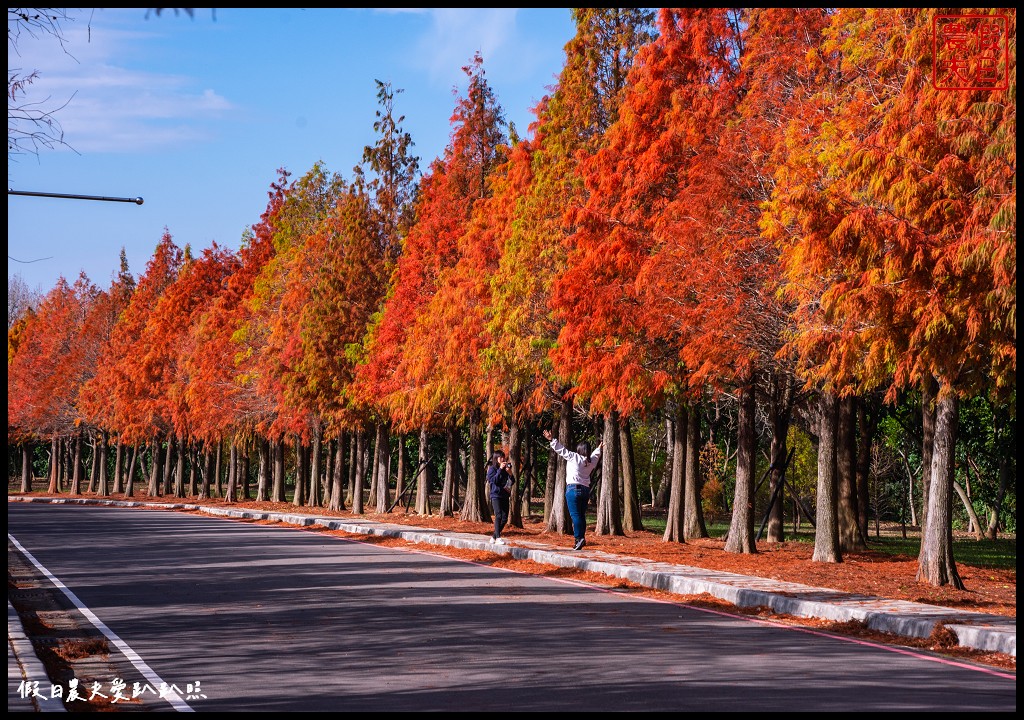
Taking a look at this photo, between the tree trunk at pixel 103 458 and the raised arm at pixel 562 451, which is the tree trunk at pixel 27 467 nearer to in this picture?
the tree trunk at pixel 103 458

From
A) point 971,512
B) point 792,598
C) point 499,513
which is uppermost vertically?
point 971,512

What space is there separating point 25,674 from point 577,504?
1444cm

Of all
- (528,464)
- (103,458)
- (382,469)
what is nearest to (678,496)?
(528,464)

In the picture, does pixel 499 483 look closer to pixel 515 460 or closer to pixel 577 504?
pixel 577 504

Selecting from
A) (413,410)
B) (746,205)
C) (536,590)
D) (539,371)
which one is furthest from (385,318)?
(536,590)

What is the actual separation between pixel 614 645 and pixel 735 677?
2.06m

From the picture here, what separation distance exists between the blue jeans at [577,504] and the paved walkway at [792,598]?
0.44 metres

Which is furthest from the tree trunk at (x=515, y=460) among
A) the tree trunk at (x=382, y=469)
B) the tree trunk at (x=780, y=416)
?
the tree trunk at (x=382, y=469)

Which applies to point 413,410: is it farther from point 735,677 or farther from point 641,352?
point 735,677

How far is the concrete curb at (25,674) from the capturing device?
805 centimetres

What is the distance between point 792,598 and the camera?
14.7 m

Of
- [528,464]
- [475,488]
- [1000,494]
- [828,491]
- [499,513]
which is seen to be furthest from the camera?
[1000,494]

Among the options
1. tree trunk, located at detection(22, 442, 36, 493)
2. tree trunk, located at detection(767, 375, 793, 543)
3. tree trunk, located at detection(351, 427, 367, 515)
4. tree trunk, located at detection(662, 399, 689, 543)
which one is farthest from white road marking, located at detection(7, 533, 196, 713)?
tree trunk, located at detection(22, 442, 36, 493)

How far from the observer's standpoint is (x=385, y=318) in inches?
1500
